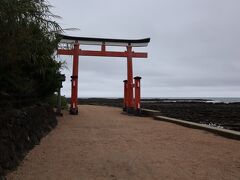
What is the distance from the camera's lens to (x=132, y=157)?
8297mm

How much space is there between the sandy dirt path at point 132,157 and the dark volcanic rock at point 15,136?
0.62ft

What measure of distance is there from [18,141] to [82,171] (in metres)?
1.60

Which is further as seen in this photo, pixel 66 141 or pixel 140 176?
pixel 66 141

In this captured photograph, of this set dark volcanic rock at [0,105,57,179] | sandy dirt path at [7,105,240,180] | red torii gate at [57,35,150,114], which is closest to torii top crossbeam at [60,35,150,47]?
red torii gate at [57,35,150,114]

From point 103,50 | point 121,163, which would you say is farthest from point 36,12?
point 103,50

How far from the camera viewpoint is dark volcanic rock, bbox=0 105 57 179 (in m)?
6.65

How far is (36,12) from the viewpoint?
18.1 ft

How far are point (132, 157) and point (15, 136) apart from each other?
2.38 metres

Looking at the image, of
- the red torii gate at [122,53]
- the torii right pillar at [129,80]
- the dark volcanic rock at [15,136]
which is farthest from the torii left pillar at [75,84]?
the dark volcanic rock at [15,136]

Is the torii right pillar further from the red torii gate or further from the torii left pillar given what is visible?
the torii left pillar

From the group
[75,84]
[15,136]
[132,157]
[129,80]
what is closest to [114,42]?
[129,80]

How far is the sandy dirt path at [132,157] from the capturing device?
22.2ft

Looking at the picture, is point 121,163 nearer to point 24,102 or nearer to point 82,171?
point 82,171

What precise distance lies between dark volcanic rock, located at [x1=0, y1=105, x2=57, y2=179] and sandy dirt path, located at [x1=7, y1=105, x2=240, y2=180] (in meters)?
0.19
